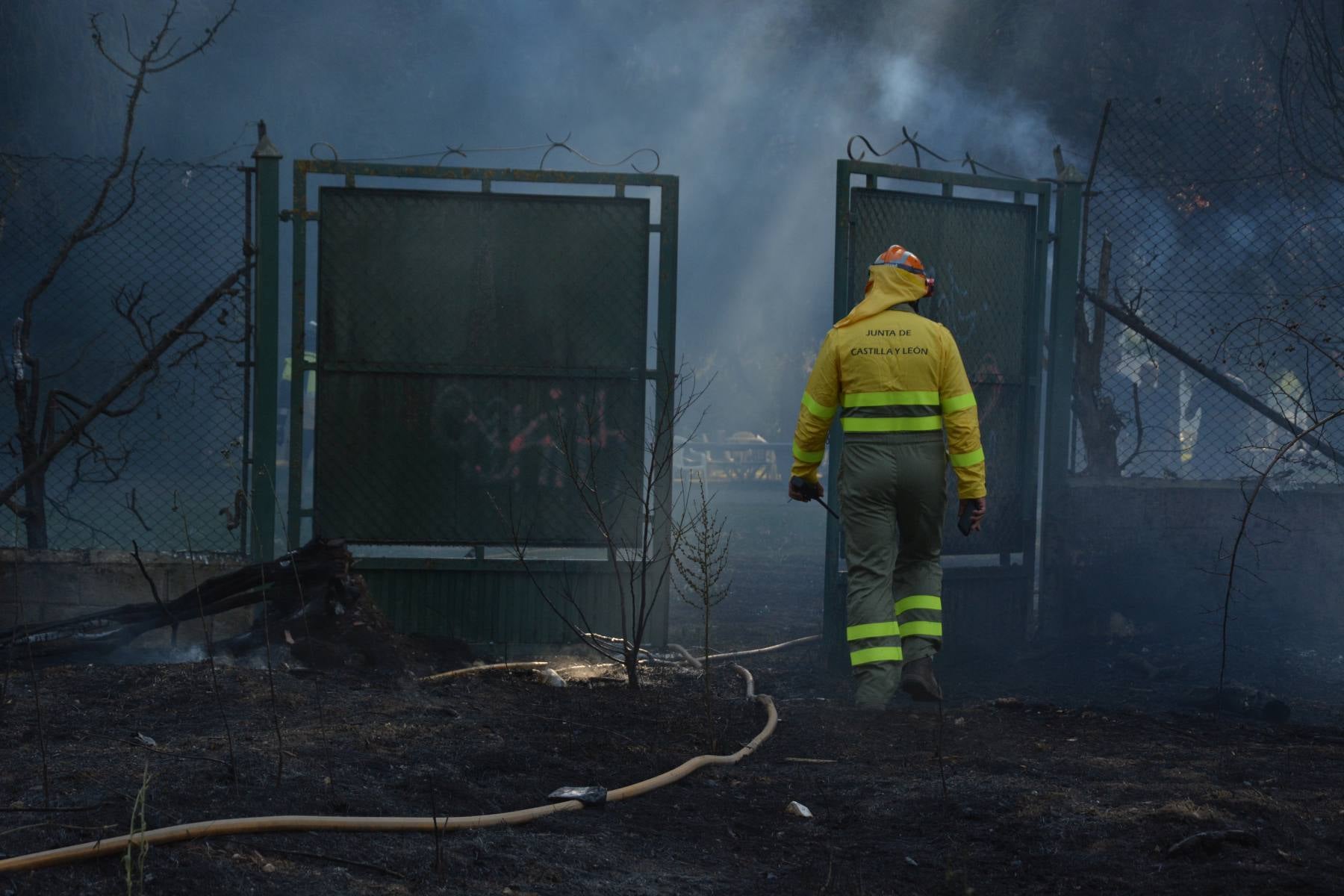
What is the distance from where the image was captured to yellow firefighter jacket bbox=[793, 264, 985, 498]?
5.57m

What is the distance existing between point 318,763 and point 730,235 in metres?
34.5

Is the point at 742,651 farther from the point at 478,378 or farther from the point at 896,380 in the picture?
the point at 896,380

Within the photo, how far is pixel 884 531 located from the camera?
18.6ft

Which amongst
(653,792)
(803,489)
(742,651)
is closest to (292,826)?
(653,792)

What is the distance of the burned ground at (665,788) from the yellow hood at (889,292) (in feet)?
6.17

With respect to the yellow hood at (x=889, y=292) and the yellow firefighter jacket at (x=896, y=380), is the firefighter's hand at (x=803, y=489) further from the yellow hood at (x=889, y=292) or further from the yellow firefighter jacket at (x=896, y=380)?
the yellow hood at (x=889, y=292)

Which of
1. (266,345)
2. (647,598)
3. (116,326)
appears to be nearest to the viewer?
(266,345)

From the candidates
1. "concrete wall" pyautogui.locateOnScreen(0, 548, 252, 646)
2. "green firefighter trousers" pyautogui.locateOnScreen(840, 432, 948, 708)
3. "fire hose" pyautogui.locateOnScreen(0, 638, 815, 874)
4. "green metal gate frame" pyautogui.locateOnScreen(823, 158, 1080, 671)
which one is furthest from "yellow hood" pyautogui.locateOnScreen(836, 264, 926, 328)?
"concrete wall" pyautogui.locateOnScreen(0, 548, 252, 646)

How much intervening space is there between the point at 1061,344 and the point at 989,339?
638 millimetres

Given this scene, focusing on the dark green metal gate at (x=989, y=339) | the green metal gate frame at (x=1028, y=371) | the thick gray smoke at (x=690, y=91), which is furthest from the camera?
the thick gray smoke at (x=690, y=91)

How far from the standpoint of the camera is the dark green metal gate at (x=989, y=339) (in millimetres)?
6992

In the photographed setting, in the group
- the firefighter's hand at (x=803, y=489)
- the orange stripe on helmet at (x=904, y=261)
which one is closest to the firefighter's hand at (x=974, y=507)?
the firefighter's hand at (x=803, y=489)

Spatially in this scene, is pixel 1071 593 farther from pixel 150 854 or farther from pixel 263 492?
pixel 150 854

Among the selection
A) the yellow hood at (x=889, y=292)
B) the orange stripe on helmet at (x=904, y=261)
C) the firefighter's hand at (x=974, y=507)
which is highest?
the orange stripe on helmet at (x=904, y=261)
